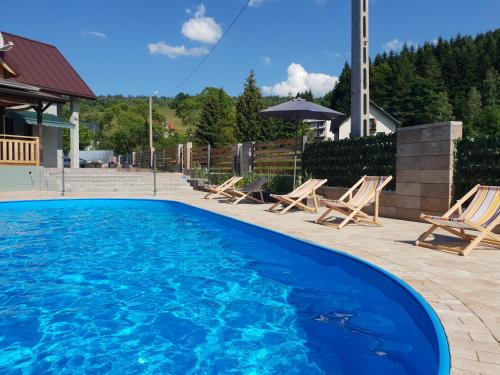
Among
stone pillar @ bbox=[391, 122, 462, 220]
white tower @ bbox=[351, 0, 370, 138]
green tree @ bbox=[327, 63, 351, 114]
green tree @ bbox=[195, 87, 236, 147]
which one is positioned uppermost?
green tree @ bbox=[327, 63, 351, 114]

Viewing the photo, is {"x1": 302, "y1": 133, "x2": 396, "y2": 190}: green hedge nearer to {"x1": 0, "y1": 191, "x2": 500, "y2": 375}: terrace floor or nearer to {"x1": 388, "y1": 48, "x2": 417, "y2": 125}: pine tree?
{"x1": 0, "y1": 191, "x2": 500, "y2": 375}: terrace floor

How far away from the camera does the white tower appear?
10031 millimetres

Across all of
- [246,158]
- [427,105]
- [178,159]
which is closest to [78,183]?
[178,159]

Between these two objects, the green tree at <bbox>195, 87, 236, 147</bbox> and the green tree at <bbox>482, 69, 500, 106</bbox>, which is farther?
the green tree at <bbox>482, 69, 500, 106</bbox>

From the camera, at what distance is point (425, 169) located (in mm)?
7867

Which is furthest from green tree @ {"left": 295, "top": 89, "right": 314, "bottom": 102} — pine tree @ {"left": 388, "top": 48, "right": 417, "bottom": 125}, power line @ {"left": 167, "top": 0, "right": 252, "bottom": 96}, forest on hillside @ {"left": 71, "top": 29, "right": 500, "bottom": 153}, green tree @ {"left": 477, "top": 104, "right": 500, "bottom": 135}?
power line @ {"left": 167, "top": 0, "right": 252, "bottom": 96}

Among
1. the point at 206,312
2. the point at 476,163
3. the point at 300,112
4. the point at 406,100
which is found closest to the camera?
the point at 206,312

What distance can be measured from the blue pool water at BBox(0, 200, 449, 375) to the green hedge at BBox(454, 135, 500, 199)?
11.2ft

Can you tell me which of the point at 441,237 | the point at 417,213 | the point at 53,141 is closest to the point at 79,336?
the point at 441,237

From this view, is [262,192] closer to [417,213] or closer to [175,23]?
[417,213]

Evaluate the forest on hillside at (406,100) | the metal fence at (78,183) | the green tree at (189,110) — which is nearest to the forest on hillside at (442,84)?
the forest on hillside at (406,100)

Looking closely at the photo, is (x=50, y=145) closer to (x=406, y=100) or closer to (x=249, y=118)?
(x=249, y=118)

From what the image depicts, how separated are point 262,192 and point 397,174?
5006mm

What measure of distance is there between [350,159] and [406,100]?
60815mm
